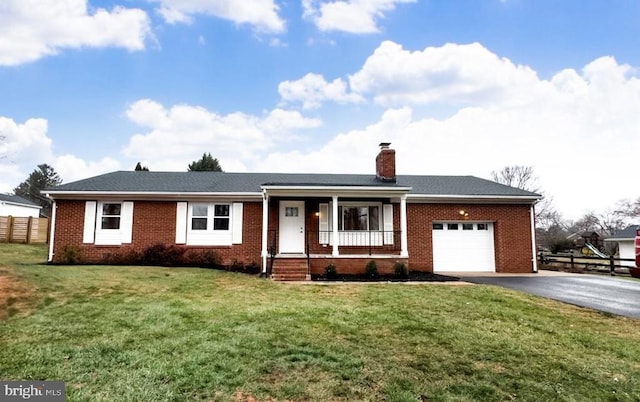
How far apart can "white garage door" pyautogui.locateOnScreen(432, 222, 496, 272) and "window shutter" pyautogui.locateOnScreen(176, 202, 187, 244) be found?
1013cm

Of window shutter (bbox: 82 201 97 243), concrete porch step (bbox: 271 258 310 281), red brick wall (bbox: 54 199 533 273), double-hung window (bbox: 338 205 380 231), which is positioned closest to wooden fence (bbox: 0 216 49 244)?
red brick wall (bbox: 54 199 533 273)

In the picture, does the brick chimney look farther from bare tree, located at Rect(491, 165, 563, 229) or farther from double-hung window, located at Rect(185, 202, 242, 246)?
bare tree, located at Rect(491, 165, 563, 229)

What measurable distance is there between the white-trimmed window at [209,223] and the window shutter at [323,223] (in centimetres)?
320

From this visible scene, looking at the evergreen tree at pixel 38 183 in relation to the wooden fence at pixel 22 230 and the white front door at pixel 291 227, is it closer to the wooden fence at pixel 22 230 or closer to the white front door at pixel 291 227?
the wooden fence at pixel 22 230

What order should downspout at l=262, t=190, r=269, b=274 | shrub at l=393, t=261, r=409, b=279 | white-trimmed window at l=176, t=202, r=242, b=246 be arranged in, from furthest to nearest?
1. white-trimmed window at l=176, t=202, r=242, b=246
2. downspout at l=262, t=190, r=269, b=274
3. shrub at l=393, t=261, r=409, b=279

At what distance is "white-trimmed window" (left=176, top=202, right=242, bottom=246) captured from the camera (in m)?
13.6

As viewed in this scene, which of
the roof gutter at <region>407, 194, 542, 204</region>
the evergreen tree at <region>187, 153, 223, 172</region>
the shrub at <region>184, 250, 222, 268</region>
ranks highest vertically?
the evergreen tree at <region>187, 153, 223, 172</region>

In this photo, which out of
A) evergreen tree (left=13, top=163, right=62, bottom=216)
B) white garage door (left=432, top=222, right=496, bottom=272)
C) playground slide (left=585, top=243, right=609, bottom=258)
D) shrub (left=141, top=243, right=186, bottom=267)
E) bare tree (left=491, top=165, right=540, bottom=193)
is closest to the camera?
shrub (left=141, top=243, right=186, bottom=267)

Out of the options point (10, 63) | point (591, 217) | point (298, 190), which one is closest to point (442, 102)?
point (298, 190)

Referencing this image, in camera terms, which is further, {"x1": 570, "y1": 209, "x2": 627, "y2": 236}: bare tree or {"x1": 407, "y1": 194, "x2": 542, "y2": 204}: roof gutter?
{"x1": 570, "y1": 209, "x2": 627, "y2": 236}: bare tree

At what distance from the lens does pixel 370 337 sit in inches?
203

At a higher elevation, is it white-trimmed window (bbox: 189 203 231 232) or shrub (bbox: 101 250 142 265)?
white-trimmed window (bbox: 189 203 231 232)

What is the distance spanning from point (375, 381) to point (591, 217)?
52.3 meters

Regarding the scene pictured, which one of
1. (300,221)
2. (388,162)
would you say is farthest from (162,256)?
(388,162)
